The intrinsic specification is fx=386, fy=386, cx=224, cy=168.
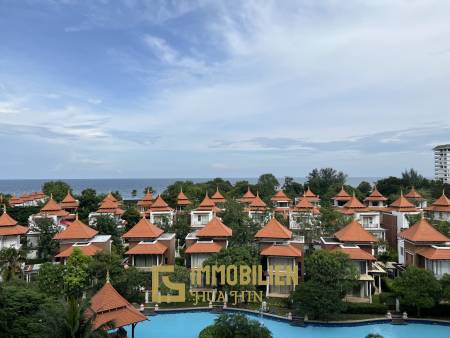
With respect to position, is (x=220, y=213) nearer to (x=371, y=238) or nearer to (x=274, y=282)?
(x=274, y=282)

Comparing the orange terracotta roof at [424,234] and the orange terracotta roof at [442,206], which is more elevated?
the orange terracotta roof at [442,206]

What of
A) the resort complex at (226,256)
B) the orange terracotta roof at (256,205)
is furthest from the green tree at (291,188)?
the resort complex at (226,256)

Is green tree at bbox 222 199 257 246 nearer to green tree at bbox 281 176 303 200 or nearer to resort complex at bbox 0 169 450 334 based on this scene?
resort complex at bbox 0 169 450 334

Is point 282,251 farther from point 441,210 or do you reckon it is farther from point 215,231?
point 441,210

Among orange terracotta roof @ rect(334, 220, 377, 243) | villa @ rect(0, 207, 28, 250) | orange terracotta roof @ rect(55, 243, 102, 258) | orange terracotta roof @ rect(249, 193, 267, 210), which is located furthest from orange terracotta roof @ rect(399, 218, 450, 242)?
villa @ rect(0, 207, 28, 250)

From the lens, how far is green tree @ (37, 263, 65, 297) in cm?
1989

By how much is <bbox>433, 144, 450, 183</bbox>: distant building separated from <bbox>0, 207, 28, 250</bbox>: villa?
103 m

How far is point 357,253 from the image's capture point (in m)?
24.3

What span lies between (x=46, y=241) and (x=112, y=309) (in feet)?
58.6

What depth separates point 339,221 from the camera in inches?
1206

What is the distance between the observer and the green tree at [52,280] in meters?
Result: 19.9

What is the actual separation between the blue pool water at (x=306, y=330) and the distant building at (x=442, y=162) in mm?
95777

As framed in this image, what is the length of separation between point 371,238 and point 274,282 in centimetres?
703

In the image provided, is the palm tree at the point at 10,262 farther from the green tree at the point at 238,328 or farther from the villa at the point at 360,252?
the villa at the point at 360,252
